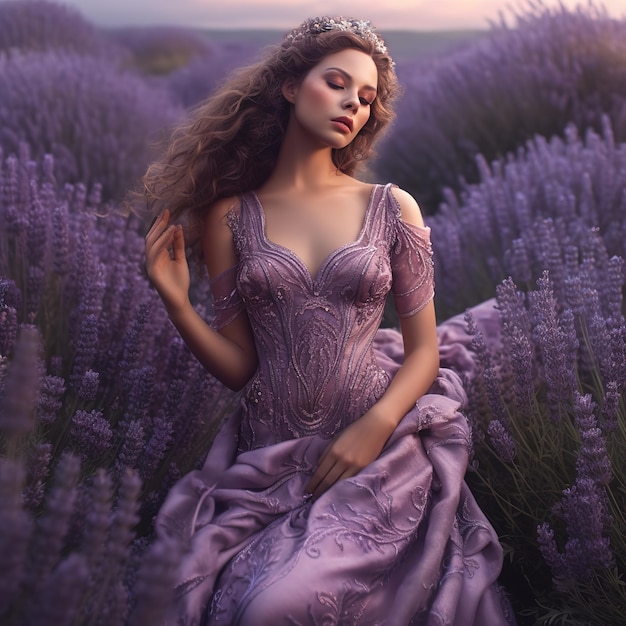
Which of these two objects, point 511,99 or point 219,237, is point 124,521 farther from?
point 511,99

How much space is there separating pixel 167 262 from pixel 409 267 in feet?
1.86

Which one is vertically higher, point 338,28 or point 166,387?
point 338,28

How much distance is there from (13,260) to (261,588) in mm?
1488

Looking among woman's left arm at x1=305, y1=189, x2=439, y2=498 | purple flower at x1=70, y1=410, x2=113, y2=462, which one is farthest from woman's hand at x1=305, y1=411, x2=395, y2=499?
purple flower at x1=70, y1=410, x2=113, y2=462

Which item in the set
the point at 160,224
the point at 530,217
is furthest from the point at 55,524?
the point at 530,217

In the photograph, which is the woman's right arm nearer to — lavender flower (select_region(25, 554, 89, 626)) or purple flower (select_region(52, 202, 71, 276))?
purple flower (select_region(52, 202, 71, 276))

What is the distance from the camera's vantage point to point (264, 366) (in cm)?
199

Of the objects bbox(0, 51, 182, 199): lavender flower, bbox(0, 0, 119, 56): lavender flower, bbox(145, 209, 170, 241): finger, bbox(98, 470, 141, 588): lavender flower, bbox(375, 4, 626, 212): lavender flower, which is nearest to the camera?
bbox(98, 470, 141, 588): lavender flower

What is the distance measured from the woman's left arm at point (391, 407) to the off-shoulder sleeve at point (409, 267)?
2cm

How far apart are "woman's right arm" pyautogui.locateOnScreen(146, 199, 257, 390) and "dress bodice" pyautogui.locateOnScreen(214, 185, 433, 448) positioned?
5 centimetres

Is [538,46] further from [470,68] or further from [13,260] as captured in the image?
[13,260]

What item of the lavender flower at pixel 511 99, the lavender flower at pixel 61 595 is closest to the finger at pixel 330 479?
the lavender flower at pixel 61 595

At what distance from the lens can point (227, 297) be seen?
203 cm

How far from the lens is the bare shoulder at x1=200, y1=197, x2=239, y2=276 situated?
2.03 meters
